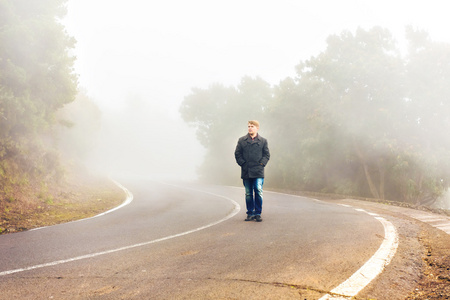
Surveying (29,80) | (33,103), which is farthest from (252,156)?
(29,80)

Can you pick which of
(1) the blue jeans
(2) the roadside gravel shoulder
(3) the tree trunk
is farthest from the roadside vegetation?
(3) the tree trunk

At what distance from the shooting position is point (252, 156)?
7.51 metres

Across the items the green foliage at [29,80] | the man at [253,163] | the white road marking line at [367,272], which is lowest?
the white road marking line at [367,272]

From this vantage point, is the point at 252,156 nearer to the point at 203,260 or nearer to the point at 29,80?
the point at 203,260

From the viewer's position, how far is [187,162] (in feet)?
285


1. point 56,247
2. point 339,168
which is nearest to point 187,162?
point 339,168

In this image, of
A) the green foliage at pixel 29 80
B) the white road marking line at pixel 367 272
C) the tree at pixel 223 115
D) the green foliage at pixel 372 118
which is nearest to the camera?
the white road marking line at pixel 367 272

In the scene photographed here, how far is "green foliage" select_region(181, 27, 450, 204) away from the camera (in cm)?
1712

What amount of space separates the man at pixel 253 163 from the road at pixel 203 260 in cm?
60

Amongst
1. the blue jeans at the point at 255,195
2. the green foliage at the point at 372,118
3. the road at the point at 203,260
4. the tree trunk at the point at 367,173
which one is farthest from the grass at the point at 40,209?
the tree trunk at the point at 367,173

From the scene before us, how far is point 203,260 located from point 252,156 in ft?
11.8

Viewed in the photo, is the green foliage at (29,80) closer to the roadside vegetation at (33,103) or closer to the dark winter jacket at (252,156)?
the roadside vegetation at (33,103)

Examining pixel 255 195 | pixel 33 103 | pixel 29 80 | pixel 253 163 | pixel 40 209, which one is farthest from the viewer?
pixel 29 80

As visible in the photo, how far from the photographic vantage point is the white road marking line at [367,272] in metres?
3.00
